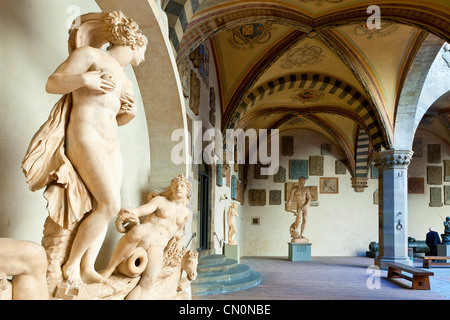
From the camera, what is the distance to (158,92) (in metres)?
2.90

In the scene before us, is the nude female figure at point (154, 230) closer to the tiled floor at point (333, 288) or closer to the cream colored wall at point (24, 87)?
the cream colored wall at point (24, 87)

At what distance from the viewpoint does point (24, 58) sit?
2268 mm

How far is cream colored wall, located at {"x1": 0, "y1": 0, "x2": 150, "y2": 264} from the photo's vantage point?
2141 millimetres

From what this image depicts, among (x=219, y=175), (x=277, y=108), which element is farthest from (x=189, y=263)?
(x=277, y=108)

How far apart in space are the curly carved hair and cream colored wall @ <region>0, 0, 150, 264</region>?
1.80 feet

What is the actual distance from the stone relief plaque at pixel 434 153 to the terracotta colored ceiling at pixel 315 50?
5905 millimetres

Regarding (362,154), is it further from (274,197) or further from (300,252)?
(300,252)

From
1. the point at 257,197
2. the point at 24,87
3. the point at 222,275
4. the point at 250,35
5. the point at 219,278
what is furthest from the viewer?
the point at 257,197

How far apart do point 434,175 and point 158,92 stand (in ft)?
58.7

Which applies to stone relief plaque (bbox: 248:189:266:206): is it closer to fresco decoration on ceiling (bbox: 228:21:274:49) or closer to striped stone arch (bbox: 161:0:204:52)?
fresco decoration on ceiling (bbox: 228:21:274:49)

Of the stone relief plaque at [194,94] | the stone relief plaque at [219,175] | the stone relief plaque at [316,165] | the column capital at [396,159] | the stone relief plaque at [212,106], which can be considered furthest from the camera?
the stone relief plaque at [316,165]

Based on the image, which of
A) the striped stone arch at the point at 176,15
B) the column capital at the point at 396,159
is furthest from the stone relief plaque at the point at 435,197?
the striped stone arch at the point at 176,15

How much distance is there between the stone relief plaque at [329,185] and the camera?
18.2 meters
